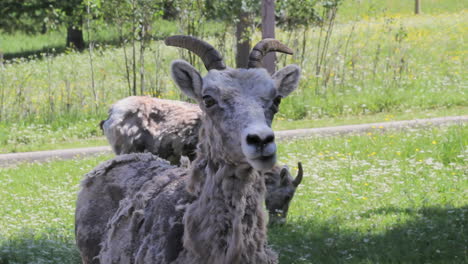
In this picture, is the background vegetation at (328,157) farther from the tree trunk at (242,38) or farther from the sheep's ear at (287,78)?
the sheep's ear at (287,78)

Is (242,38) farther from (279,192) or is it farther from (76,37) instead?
(76,37)

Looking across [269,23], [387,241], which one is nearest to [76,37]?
[269,23]

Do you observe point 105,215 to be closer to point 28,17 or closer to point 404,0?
point 28,17

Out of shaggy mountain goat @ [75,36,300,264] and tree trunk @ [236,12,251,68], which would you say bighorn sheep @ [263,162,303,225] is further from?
tree trunk @ [236,12,251,68]

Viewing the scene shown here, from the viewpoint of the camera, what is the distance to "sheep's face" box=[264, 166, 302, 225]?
875 centimetres

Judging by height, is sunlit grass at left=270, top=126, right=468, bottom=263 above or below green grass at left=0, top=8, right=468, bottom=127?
below

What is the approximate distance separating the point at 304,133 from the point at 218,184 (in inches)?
413

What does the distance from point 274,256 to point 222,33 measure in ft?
45.0

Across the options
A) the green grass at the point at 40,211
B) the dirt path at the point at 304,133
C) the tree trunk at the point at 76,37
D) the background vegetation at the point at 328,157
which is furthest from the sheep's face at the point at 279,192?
the tree trunk at the point at 76,37

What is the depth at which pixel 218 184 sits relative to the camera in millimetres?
4223

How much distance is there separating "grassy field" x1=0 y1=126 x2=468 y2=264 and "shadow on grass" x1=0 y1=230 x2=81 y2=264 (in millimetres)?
11

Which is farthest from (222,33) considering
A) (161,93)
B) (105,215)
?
(105,215)

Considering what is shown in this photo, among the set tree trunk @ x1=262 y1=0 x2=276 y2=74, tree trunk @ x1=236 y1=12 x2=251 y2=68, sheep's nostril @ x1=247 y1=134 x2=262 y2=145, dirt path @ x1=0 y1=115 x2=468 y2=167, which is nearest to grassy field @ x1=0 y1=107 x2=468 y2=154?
dirt path @ x1=0 y1=115 x2=468 y2=167

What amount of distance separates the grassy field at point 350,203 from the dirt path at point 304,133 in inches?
23.9
